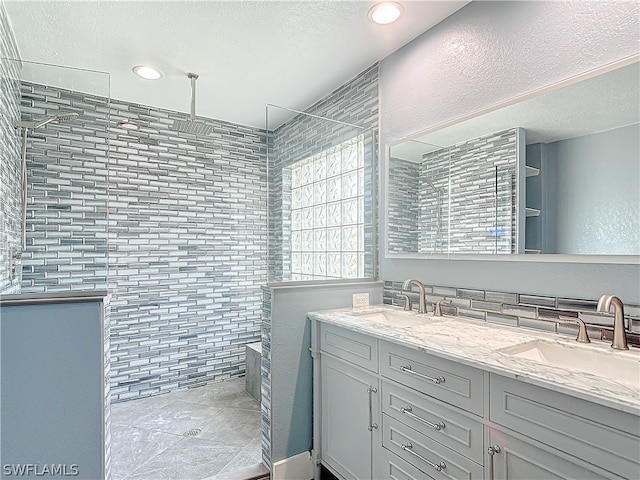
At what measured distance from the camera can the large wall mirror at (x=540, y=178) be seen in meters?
1.36

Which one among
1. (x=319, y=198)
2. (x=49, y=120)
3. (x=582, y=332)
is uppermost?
(x=49, y=120)

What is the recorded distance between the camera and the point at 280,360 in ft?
6.75

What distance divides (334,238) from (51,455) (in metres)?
1.82

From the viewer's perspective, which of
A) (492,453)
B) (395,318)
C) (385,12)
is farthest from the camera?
(395,318)

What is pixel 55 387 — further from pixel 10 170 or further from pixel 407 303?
pixel 407 303

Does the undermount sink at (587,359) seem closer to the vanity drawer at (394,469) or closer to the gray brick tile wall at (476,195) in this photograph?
the gray brick tile wall at (476,195)

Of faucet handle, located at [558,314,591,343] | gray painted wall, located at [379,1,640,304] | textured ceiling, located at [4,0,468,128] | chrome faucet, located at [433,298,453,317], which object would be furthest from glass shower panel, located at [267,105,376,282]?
faucet handle, located at [558,314,591,343]

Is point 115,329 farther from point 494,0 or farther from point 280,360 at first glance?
point 494,0

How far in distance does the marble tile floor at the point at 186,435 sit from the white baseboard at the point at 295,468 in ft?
0.71

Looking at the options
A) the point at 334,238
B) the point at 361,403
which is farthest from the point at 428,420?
the point at 334,238

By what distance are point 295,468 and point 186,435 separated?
3.00 ft

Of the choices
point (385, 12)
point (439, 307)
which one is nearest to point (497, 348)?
point (439, 307)

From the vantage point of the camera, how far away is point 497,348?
1351mm

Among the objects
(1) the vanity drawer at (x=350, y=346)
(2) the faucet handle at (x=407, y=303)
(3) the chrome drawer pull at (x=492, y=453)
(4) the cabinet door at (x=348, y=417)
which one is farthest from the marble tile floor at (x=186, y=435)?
(3) the chrome drawer pull at (x=492, y=453)
